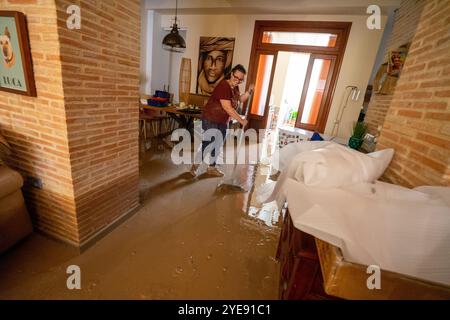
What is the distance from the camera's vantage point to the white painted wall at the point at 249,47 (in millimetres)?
4305

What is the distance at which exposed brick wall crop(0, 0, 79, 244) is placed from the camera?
4.13ft

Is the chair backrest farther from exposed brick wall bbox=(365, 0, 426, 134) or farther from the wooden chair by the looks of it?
exposed brick wall bbox=(365, 0, 426, 134)

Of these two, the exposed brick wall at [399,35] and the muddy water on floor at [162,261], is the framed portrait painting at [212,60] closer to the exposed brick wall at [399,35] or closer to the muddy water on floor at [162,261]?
the exposed brick wall at [399,35]

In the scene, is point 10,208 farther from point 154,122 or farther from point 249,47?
point 249,47

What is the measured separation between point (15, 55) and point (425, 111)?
2.51 m

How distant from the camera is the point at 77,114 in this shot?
143 cm

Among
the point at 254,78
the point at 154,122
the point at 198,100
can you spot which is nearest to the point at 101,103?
the point at 154,122

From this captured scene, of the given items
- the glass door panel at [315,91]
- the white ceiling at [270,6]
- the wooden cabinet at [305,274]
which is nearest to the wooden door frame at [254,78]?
the white ceiling at [270,6]

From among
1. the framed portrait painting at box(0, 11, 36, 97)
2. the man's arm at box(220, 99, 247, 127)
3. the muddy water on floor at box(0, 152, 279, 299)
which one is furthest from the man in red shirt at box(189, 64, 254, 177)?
the framed portrait painting at box(0, 11, 36, 97)

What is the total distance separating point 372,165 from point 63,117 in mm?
Answer: 1875
